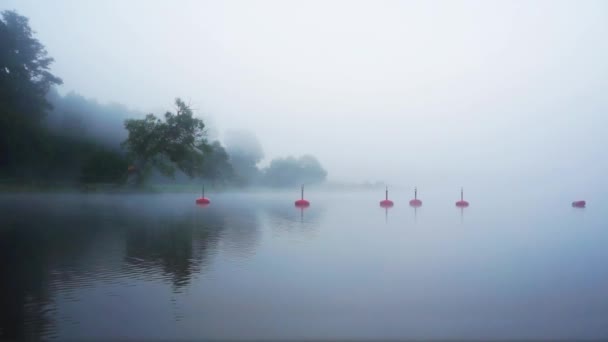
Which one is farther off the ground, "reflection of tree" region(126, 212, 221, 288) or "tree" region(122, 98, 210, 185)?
"tree" region(122, 98, 210, 185)

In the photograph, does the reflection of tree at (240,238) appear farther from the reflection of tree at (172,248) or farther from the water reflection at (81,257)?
the reflection of tree at (172,248)

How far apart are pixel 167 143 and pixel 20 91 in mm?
15124

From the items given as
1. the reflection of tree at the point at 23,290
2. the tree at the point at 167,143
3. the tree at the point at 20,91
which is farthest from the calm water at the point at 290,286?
the tree at the point at 167,143

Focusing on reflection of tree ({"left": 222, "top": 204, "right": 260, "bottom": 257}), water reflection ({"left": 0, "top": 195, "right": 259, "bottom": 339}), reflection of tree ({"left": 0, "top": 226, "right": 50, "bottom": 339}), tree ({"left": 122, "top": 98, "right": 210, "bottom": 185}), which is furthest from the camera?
tree ({"left": 122, "top": 98, "right": 210, "bottom": 185})

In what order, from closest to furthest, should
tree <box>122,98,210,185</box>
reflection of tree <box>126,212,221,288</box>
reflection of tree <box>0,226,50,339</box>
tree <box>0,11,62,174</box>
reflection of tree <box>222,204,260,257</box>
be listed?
reflection of tree <box>0,226,50,339</box> < reflection of tree <box>126,212,221,288</box> < reflection of tree <box>222,204,260,257</box> < tree <box>0,11,62,174</box> < tree <box>122,98,210,185</box>

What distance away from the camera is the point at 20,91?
45000 millimetres

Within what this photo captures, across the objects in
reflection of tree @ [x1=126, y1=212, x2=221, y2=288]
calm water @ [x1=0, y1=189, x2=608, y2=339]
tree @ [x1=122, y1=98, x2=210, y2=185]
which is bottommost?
calm water @ [x1=0, y1=189, x2=608, y2=339]

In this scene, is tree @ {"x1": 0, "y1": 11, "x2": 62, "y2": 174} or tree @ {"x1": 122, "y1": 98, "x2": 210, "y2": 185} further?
tree @ {"x1": 122, "y1": 98, "x2": 210, "y2": 185}

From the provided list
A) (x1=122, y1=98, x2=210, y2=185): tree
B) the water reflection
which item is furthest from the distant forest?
the water reflection

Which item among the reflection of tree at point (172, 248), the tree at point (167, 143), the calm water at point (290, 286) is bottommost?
the calm water at point (290, 286)

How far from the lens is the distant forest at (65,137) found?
4266 cm

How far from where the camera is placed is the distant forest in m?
42.7

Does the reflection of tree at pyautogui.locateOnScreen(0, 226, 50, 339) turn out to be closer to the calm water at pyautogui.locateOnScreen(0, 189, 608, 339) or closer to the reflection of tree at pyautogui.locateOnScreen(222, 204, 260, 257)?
the calm water at pyautogui.locateOnScreen(0, 189, 608, 339)

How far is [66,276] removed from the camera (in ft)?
30.5
